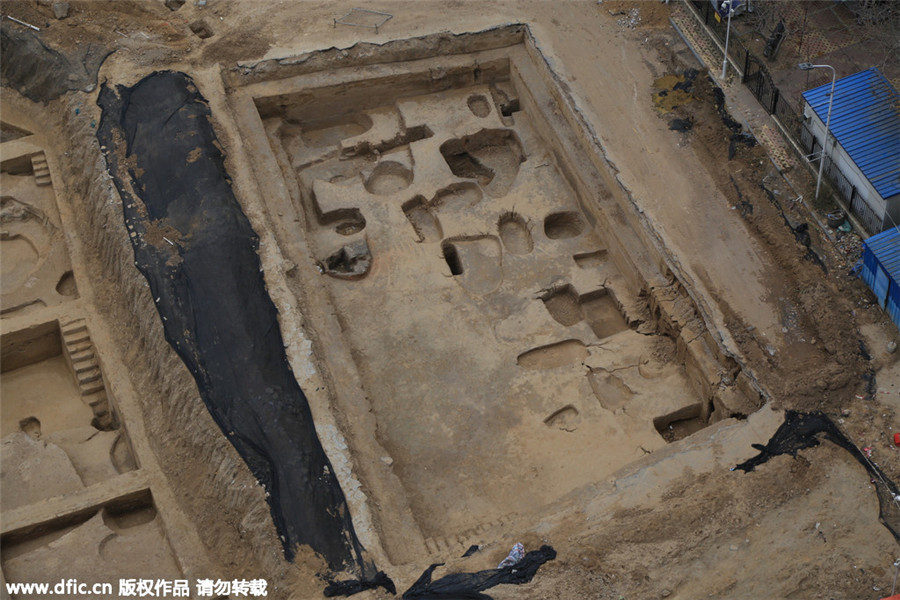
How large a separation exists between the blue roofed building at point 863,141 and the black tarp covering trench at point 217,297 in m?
8.28

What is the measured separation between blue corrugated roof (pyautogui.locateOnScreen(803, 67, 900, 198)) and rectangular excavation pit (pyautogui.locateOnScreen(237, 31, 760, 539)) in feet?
10.2

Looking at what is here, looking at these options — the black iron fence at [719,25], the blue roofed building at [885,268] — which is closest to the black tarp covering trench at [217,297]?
the blue roofed building at [885,268]

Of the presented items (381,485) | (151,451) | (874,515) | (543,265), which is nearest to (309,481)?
(381,485)

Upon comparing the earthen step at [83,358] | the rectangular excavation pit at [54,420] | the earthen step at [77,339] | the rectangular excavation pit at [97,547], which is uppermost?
the earthen step at [77,339]

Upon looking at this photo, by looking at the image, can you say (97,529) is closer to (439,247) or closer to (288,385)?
(288,385)

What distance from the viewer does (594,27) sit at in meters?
19.6

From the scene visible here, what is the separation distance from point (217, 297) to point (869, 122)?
9543 mm

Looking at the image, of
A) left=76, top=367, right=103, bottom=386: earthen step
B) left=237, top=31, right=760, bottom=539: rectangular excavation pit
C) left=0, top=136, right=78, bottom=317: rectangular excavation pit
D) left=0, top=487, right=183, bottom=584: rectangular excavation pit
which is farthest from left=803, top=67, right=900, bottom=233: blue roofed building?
left=0, top=136, right=78, bottom=317: rectangular excavation pit

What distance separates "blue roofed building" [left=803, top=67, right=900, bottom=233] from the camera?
15.3 metres

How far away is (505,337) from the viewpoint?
52.1ft

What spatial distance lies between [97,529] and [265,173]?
240 inches

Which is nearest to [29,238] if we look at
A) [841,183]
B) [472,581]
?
[472,581]

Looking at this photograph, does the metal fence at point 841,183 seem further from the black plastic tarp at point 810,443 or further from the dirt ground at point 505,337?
the black plastic tarp at point 810,443

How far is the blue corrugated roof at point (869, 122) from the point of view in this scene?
15336 mm
